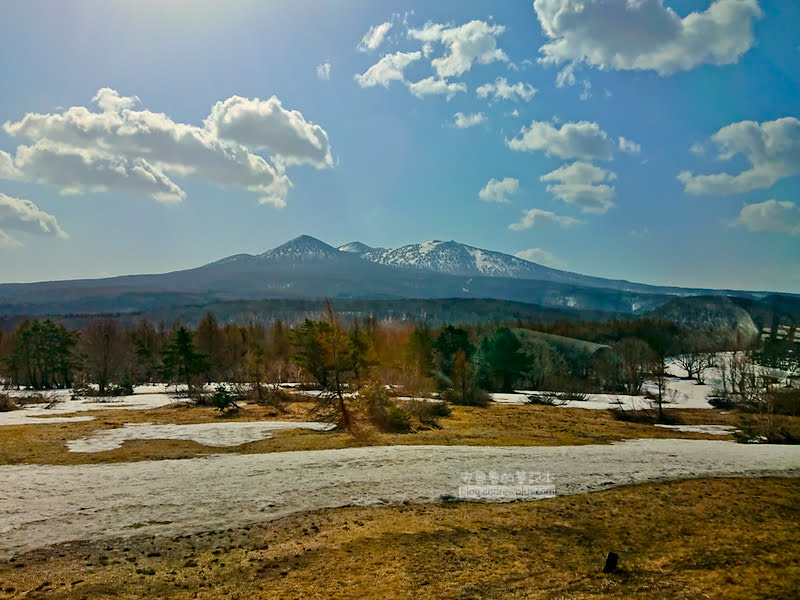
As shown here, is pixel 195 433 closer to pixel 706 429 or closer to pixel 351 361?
pixel 351 361

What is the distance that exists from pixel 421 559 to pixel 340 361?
80.9 ft

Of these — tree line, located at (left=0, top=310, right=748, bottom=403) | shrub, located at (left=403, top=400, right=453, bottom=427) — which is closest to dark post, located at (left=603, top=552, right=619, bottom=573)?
shrub, located at (left=403, top=400, right=453, bottom=427)

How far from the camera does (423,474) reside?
1870 cm

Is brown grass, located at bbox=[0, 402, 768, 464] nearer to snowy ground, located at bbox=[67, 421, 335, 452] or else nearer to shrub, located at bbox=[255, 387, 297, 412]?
snowy ground, located at bbox=[67, 421, 335, 452]

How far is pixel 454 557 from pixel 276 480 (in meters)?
8.72

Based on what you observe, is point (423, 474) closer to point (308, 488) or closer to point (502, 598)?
point (308, 488)

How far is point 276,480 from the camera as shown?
1744 centimetres

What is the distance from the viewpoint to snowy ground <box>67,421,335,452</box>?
24.8 meters

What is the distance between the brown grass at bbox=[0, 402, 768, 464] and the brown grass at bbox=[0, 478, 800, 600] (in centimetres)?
1139

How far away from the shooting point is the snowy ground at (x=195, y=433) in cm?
2478

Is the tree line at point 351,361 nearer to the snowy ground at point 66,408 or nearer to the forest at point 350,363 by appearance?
the forest at point 350,363

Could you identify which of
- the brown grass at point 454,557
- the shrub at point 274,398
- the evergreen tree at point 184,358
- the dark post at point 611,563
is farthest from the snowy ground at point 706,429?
the evergreen tree at point 184,358

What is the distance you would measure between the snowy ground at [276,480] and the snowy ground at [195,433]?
491 centimetres

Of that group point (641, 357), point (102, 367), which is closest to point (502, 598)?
point (102, 367)
